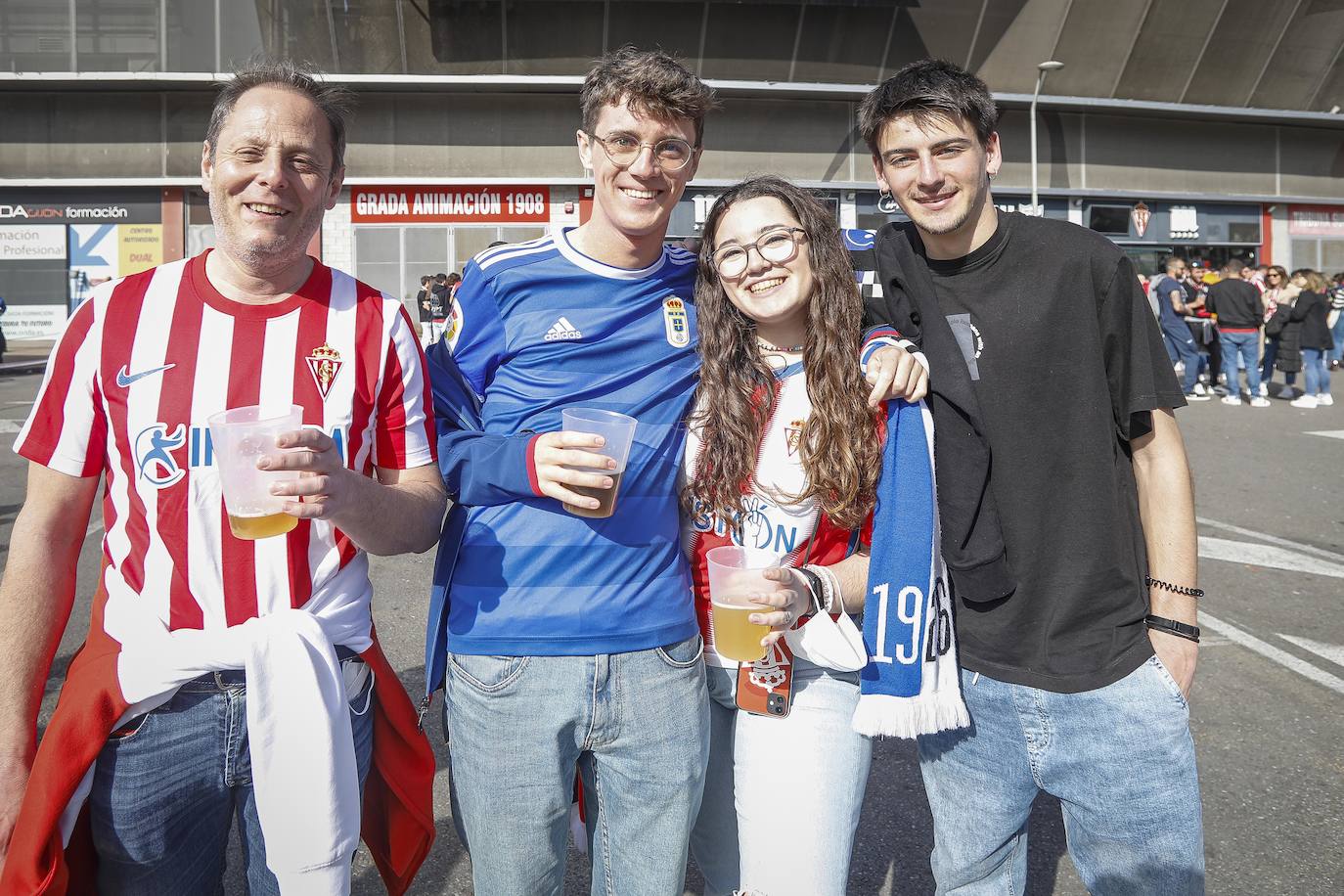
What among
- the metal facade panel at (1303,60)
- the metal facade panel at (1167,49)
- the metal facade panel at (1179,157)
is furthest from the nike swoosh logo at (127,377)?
the metal facade panel at (1303,60)

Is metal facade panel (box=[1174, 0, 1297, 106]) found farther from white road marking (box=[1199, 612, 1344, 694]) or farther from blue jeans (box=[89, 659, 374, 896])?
blue jeans (box=[89, 659, 374, 896])

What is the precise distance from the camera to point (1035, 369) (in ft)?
6.86

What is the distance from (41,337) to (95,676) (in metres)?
27.5

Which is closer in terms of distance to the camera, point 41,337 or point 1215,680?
point 1215,680

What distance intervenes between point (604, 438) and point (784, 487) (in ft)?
1.79

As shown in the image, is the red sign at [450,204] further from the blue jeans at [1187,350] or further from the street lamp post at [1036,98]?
the blue jeans at [1187,350]

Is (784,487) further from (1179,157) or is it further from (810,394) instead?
(1179,157)

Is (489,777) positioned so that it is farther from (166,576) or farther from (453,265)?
(453,265)

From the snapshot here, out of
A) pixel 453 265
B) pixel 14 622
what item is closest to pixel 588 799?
pixel 14 622

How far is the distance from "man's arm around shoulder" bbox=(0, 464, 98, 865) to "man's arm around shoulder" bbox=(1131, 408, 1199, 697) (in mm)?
2483

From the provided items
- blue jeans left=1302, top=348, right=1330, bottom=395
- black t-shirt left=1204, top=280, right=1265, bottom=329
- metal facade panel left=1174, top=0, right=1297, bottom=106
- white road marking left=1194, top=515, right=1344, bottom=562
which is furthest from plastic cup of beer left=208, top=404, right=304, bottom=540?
metal facade panel left=1174, top=0, right=1297, bottom=106

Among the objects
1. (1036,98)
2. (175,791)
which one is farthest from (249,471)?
(1036,98)

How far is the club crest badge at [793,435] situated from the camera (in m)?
2.19

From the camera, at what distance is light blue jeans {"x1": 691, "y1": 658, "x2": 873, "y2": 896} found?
203 cm
